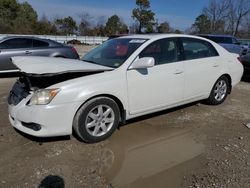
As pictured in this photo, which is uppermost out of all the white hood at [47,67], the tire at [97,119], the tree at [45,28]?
the tree at [45,28]

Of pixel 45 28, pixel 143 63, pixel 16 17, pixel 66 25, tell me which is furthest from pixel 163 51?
pixel 66 25

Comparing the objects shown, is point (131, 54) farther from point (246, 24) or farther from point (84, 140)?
point (246, 24)

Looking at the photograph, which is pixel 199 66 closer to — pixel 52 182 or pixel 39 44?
pixel 52 182

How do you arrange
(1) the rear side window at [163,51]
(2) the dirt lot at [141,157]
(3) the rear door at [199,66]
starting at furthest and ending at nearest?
(3) the rear door at [199,66]
(1) the rear side window at [163,51]
(2) the dirt lot at [141,157]

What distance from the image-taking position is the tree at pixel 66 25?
219 feet

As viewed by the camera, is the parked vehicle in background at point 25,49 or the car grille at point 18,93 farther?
the parked vehicle in background at point 25,49

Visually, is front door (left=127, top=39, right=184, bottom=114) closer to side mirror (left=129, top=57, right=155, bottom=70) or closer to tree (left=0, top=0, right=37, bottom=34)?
side mirror (left=129, top=57, right=155, bottom=70)

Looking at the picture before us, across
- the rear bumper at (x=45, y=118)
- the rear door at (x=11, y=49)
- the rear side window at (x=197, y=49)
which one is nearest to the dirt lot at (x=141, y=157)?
the rear bumper at (x=45, y=118)

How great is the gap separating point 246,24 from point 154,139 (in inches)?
2076

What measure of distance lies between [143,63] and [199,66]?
1564mm

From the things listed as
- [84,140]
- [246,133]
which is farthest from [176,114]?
[84,140]

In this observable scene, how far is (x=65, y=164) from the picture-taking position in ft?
11.3

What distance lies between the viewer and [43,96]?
141 inches

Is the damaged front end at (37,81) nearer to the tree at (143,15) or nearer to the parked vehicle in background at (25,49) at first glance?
the parked vehicle in background at (25,49)
